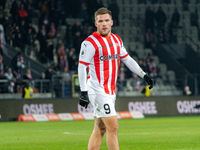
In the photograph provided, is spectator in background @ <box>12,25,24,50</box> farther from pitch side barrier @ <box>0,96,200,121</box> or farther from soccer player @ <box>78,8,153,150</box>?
soccer player @ <box>78,8,153,150</box>

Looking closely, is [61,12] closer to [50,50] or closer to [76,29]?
[76,29]

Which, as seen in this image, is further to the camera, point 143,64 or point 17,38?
point 143,64

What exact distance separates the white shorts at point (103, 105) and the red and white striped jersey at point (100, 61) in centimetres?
7

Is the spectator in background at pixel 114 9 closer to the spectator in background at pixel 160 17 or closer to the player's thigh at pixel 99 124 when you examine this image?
the spectator in background at pixel 160 17

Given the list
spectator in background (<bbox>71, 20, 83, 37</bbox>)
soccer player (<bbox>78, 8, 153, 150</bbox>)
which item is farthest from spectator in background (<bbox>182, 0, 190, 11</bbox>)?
soccer player (<bbox>78, 8, 153, 150</bbox>)

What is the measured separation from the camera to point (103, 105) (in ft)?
21.5

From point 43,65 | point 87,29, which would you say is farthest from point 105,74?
point 87,29

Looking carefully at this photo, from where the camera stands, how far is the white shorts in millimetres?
6500

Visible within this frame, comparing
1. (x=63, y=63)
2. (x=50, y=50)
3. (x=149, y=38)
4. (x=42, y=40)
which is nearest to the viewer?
(x=63, y=63)

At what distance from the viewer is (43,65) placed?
26.1 metres

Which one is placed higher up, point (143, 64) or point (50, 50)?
point (50, 50)

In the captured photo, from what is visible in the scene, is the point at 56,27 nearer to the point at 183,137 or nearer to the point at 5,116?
the point at 5,116

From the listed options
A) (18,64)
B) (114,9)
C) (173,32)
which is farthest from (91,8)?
(18,64)

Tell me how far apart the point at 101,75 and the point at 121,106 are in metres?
16.0
